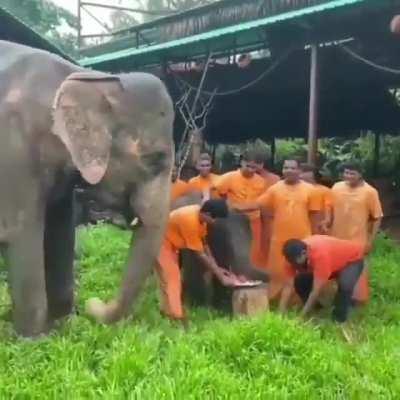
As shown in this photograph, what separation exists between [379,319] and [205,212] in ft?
5.73

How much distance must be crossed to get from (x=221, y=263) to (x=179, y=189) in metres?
1.24

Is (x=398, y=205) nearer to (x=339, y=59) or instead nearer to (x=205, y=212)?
(x=339, y=59)

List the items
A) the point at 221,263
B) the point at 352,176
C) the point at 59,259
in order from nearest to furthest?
1. the point at 59,259
2. the point at 221,263
3. the point at 352,176

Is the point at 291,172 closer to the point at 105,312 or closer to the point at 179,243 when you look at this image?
the point at 179,243

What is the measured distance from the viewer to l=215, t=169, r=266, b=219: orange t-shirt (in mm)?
8398

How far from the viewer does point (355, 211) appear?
25.8ft

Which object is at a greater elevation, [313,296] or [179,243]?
[179,243]

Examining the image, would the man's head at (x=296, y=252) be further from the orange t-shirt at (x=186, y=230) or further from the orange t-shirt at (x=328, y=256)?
the orange t-shirt at (x=186, y=230)

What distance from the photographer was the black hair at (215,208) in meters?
6.95

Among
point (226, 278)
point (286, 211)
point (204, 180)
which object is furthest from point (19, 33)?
point (226, 278)

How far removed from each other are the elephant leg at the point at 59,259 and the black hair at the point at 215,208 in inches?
42.6

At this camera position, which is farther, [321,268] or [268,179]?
[268,179]

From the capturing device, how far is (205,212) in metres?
6.93

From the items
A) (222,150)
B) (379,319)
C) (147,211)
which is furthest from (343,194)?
(222,150)
